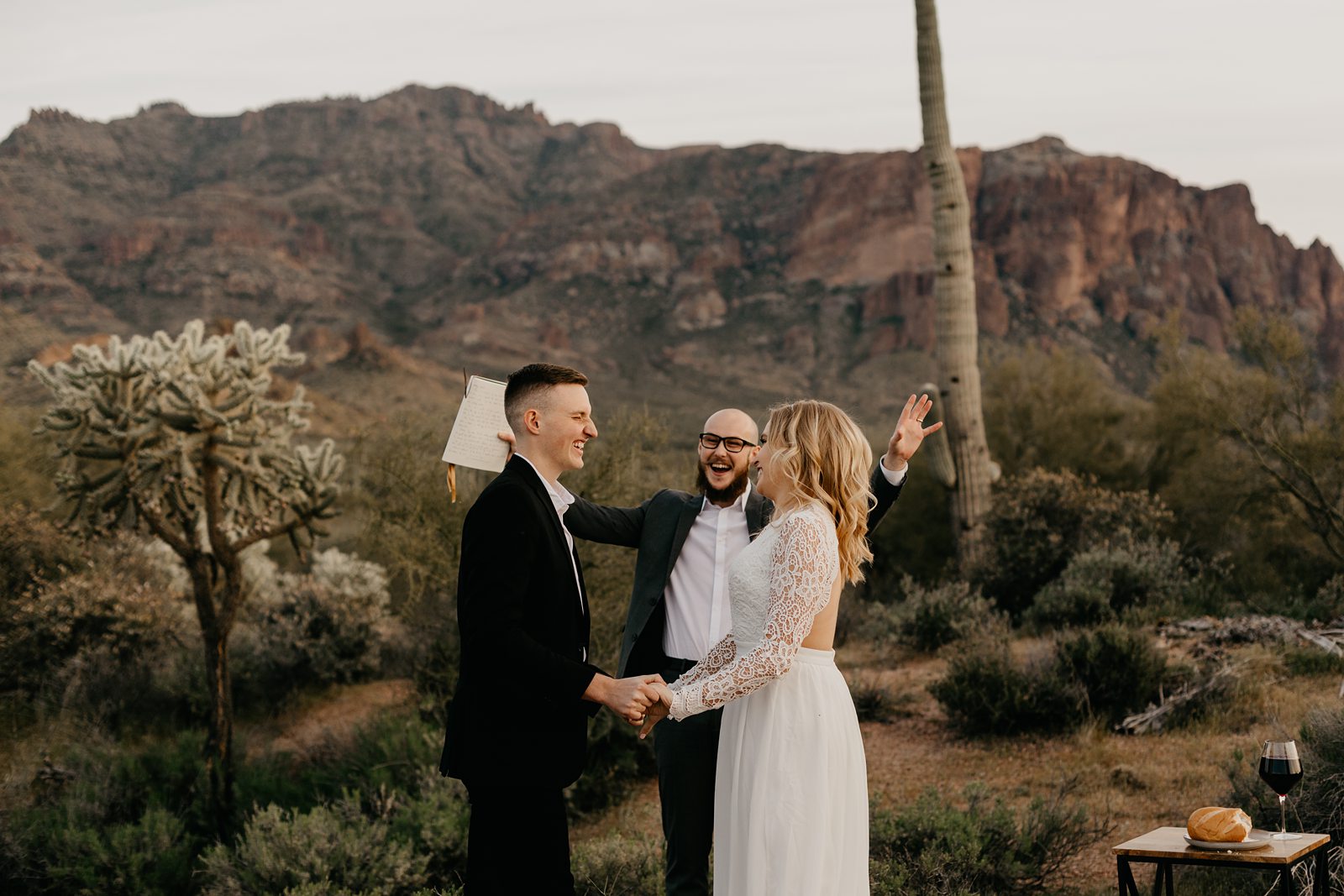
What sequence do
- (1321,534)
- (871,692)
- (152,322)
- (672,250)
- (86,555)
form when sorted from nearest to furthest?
(871,692) < (1321,534) < (86,555) < (152,322) < (672,250)

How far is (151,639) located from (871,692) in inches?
353

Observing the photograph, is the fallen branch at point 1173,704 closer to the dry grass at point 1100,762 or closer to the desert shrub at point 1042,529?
the dry grass at point 1100,762

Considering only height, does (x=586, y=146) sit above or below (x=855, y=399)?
above

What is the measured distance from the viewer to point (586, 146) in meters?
157

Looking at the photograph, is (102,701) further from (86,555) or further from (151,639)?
(86,555)

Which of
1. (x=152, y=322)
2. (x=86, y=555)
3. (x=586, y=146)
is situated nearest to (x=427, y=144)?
(x=586, y=146)

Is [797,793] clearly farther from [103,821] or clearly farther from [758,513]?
[103,821]

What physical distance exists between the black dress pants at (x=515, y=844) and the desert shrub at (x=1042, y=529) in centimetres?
902

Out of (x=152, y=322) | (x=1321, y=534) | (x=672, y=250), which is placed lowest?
(x=1321, y=534)

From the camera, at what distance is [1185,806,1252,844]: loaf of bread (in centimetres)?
404

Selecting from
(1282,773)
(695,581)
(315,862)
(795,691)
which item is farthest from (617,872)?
(1282,773)

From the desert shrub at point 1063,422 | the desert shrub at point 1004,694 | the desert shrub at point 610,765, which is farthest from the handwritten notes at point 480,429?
the desert shrub at point 1063,422

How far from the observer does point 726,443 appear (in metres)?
4.73

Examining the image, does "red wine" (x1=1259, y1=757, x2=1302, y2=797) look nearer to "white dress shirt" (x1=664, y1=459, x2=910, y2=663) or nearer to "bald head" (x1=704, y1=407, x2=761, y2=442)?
"white dress shirt" (x1=664, y1=459, x2=910, y2=663)
